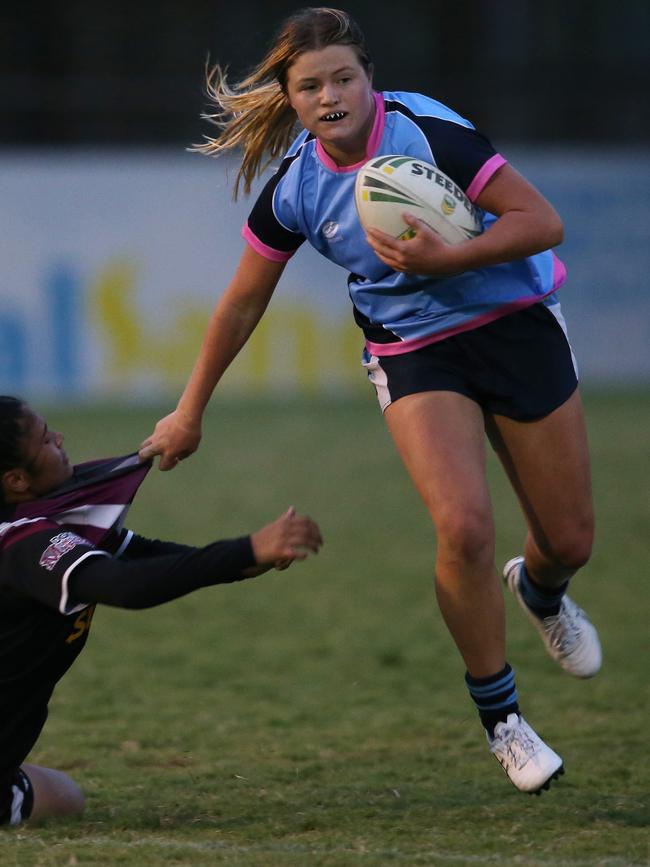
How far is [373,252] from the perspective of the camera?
13.7 ft

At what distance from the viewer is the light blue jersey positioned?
163 inches

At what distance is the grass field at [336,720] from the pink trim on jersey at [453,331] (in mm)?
1274

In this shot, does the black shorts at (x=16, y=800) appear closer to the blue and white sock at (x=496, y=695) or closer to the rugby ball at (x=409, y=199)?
the blue and white sock at (x=496, y=695)

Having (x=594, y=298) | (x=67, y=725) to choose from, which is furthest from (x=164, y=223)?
(x=67, y=725)

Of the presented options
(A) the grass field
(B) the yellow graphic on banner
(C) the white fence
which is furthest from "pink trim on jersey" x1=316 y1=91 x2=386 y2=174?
(B) the yellow graphic on banner

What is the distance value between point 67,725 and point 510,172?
2.58 meters

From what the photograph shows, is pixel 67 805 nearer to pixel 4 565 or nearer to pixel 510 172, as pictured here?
pixel 4 565

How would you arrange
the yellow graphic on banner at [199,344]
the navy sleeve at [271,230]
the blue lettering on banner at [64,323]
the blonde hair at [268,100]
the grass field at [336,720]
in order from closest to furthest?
the grass field at [336,720] < the blonde hair at [268,100] < the navy sleeve at [271,230] < the blue lettering on banner at [64,323] < the yellow graphic on banner at [199,344]

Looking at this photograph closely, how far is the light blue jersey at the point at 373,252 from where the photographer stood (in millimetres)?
4152

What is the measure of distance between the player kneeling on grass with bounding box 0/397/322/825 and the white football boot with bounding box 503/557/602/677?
141cm

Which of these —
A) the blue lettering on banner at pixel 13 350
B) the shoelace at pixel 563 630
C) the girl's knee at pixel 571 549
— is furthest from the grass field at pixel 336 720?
the blue lettering on banner at pixel 13 350

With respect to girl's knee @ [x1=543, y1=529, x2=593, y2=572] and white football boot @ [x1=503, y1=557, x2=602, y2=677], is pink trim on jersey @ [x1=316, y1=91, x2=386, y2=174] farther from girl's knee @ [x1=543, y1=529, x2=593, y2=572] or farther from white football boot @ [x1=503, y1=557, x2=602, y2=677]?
white football boot @ [x1=503, y1=557, x2=602, y2=677]

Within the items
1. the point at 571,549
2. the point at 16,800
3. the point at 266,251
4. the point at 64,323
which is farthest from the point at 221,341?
the point at 64,323

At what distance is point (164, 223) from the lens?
1673 cm
